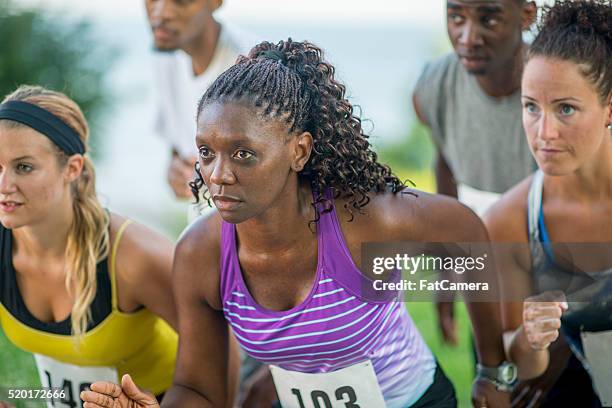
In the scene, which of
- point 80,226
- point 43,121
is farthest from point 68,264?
point 43,121

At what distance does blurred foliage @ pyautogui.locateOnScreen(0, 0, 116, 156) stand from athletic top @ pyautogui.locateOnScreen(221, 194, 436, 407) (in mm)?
2913

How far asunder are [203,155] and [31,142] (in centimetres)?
66

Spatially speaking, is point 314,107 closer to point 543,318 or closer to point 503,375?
point 543,318

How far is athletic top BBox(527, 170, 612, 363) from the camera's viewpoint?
2.39m

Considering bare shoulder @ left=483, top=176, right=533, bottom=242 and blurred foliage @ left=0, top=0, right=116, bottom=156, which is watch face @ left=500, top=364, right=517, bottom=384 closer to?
bare shoulder @ left=483, top=176, right=533, bottom=242

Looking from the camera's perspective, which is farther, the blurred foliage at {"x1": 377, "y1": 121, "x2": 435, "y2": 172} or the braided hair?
the blurred foliage at {"x1": 377, "y1": 121, "x2": 435, "y2": 172}

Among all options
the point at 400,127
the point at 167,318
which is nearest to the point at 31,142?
the point at 167,318

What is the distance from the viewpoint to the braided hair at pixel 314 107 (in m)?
2.06

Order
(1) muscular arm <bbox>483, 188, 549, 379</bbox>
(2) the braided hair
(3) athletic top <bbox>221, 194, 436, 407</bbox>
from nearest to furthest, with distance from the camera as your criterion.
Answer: (2) the braided hair < (3) athletic top <bbox>221, 194, 436, 407</bbox> < (1) muscular arm <bbox>483, 188, 549, 379</bbox>

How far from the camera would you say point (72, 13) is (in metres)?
5.56

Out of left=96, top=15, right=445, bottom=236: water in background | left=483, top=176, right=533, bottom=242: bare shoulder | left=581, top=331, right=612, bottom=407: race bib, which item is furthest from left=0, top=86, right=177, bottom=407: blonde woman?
left=96, top=15, right=445, bottom=236: water in background

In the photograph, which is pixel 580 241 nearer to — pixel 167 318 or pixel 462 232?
pixel 462 232

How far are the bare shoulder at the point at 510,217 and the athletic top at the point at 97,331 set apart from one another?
100 centimetres

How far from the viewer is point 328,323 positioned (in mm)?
2197
